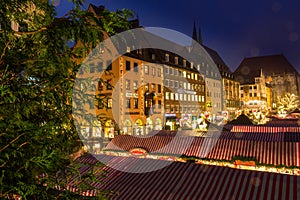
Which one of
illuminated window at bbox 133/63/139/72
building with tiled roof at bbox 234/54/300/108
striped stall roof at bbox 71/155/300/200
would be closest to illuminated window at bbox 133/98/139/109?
illuminated window at bbox 133/63/139/72

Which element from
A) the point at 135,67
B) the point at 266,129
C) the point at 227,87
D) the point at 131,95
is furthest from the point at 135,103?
the point at 227,87

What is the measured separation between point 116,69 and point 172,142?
22216 millimetres

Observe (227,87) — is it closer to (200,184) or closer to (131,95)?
(131,95)

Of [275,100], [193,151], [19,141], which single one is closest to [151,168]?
[193,151]

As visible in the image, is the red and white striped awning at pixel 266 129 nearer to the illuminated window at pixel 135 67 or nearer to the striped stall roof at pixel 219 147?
the striped stall roof at pixel 219 147

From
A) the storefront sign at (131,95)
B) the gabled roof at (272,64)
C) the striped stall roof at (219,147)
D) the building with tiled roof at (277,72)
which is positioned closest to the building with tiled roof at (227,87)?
the building with tiled roof at (277,72)

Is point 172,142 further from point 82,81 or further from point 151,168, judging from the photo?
point 82,81

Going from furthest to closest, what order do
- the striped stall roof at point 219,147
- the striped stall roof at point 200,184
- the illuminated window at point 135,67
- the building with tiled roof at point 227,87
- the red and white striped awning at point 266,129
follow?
1. the building with tiled roof at point 227,87
2. the illuminated window at point 135,67
3. the red and white striped awning at point 266,129
4. the striped stall roof at point 219,147
5. the striped stall roof at point 200,184

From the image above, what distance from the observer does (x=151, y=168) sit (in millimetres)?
8500

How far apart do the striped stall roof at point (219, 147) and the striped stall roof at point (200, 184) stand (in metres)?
4.09

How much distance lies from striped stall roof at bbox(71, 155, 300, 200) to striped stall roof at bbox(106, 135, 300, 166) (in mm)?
4086

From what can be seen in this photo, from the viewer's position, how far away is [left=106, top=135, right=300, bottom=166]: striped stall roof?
35.6 feet

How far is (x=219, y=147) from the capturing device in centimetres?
1245

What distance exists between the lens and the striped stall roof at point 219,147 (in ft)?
35.6
